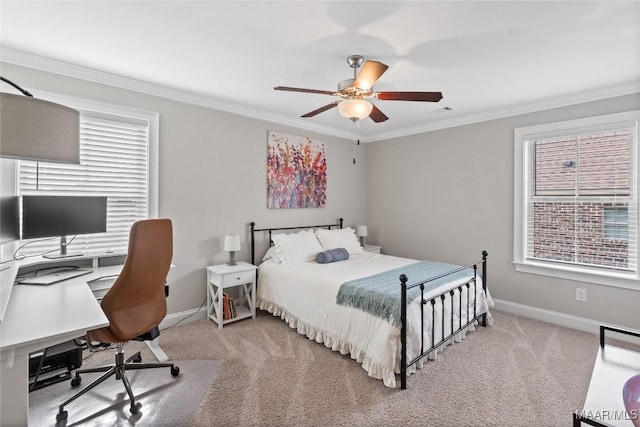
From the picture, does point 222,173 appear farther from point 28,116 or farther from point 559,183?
point 559,183

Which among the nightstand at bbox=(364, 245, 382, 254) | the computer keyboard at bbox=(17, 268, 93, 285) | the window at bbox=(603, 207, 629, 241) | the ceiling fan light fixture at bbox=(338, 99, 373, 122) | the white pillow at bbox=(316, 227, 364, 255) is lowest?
the nightstand at bbox=(364, 245, 382, 254)

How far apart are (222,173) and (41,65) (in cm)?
179

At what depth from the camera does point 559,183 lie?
353 centimetres

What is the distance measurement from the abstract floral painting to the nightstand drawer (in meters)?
1.03

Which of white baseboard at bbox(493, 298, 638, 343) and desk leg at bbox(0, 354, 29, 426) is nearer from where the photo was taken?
desk leg at bbox(0, 354, 29, 426)

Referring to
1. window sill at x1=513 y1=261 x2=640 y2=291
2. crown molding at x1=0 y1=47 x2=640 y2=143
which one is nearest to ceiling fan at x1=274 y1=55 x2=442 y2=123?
crown molding at x1=0 y1=47 x2=640 y2=143

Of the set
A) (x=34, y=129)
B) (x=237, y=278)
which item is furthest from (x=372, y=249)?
(x=34, y=129)

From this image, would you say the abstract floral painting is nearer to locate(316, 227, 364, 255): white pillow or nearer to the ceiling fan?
locate(316, 227, 364, 255): white pillow

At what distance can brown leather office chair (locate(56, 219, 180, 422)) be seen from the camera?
202 cm

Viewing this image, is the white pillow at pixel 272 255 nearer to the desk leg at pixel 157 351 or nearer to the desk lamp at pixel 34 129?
the desk leg at pixel 157 351

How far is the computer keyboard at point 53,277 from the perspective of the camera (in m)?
2.16

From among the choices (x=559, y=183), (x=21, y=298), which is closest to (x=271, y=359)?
(x=21, y=298)

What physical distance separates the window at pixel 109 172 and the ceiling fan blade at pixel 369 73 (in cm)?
225

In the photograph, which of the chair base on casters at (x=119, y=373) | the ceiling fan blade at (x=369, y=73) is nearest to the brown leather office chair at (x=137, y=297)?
the chair base on casters at (x=119, y=373)
